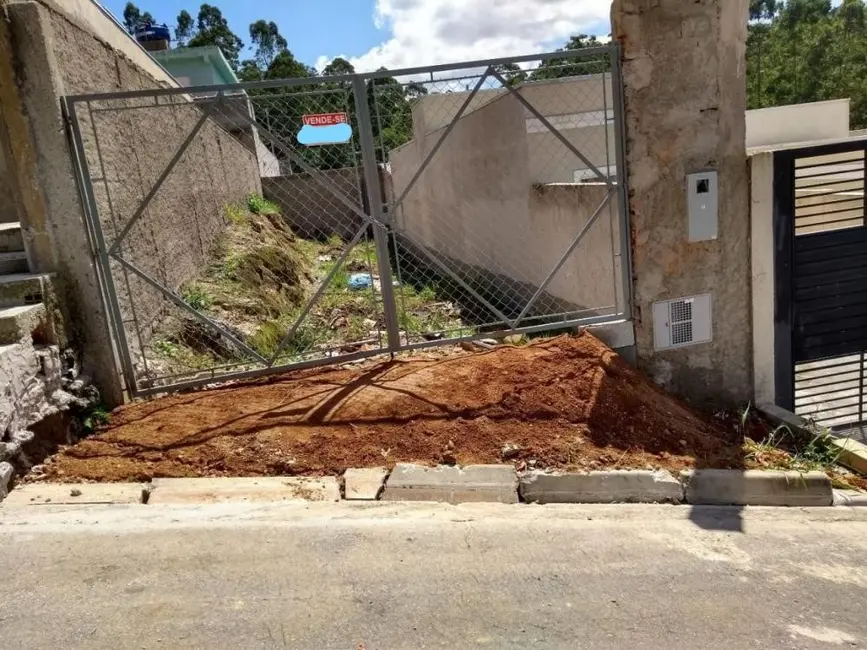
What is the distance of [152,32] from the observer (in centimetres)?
1859

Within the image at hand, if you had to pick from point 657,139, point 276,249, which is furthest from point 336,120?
point 276,249

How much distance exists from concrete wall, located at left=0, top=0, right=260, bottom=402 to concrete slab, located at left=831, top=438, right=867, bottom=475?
514 centimetres

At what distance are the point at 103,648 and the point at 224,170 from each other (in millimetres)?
10927

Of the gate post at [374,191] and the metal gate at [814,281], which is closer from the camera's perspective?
the gate post at [374,191]

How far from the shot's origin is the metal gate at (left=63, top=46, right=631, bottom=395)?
4.54 meters

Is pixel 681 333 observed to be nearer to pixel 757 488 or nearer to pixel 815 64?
pixel 757 488

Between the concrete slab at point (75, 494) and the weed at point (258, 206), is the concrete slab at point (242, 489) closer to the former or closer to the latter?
the concrete slab at point (75, 494)

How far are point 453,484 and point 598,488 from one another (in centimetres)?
87

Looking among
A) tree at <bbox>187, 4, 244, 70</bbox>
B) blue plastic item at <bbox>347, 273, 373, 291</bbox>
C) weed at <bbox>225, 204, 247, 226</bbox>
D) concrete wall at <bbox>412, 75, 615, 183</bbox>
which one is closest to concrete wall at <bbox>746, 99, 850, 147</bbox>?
concrete wall at <bbox>412, 75, 615, 183</bbox>

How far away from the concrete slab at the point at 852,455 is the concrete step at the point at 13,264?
5829mm

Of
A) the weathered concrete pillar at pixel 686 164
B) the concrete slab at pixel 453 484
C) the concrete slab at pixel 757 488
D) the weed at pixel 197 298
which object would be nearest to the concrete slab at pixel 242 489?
the concrete slab at pixel 453 484

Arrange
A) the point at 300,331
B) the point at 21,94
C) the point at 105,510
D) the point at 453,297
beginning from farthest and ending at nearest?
the point at 453,297, the point at 300,331, the point at 21,94, the point at 105,510

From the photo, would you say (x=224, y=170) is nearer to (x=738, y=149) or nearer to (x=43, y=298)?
(x=43, y=298)

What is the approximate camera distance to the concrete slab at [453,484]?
11.6ft
